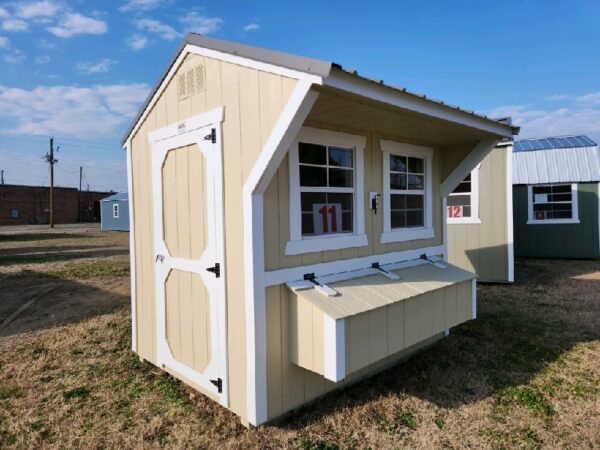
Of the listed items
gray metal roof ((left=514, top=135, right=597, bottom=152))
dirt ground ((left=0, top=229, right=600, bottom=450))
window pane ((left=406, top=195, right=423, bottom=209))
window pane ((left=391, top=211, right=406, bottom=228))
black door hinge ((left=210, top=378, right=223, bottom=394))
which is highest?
gray metal roof ((left=514, top=135, right=597, bottom=152))

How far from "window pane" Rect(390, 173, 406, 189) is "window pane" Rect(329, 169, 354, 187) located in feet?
2.13

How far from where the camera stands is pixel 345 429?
2.92 meters

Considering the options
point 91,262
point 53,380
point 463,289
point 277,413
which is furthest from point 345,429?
point 91,262

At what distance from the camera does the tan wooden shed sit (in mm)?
2732

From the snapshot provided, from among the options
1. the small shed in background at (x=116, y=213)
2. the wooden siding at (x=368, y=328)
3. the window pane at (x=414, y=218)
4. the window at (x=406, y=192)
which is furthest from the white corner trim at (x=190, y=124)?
the small shed in background at (x=116, y=213)

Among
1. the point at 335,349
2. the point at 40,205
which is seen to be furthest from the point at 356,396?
the point at 40,205

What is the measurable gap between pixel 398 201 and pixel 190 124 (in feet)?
7.27

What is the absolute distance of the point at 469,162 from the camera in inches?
174

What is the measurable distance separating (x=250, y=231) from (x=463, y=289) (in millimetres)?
2255

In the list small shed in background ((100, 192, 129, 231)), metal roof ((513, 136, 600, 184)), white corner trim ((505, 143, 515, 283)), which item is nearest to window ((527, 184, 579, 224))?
→ metal roof ((513, 136, 600, 184))

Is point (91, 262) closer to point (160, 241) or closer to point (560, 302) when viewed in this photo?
point (160, 241)

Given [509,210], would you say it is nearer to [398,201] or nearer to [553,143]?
[398,201]

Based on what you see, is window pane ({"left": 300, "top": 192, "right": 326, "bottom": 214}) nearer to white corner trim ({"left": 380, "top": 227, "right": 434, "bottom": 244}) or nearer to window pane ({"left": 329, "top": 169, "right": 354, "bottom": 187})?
window pane ({"left": 329, "top": 169, "right": 354, "bottom": 187})

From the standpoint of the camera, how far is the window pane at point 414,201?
171 inches
